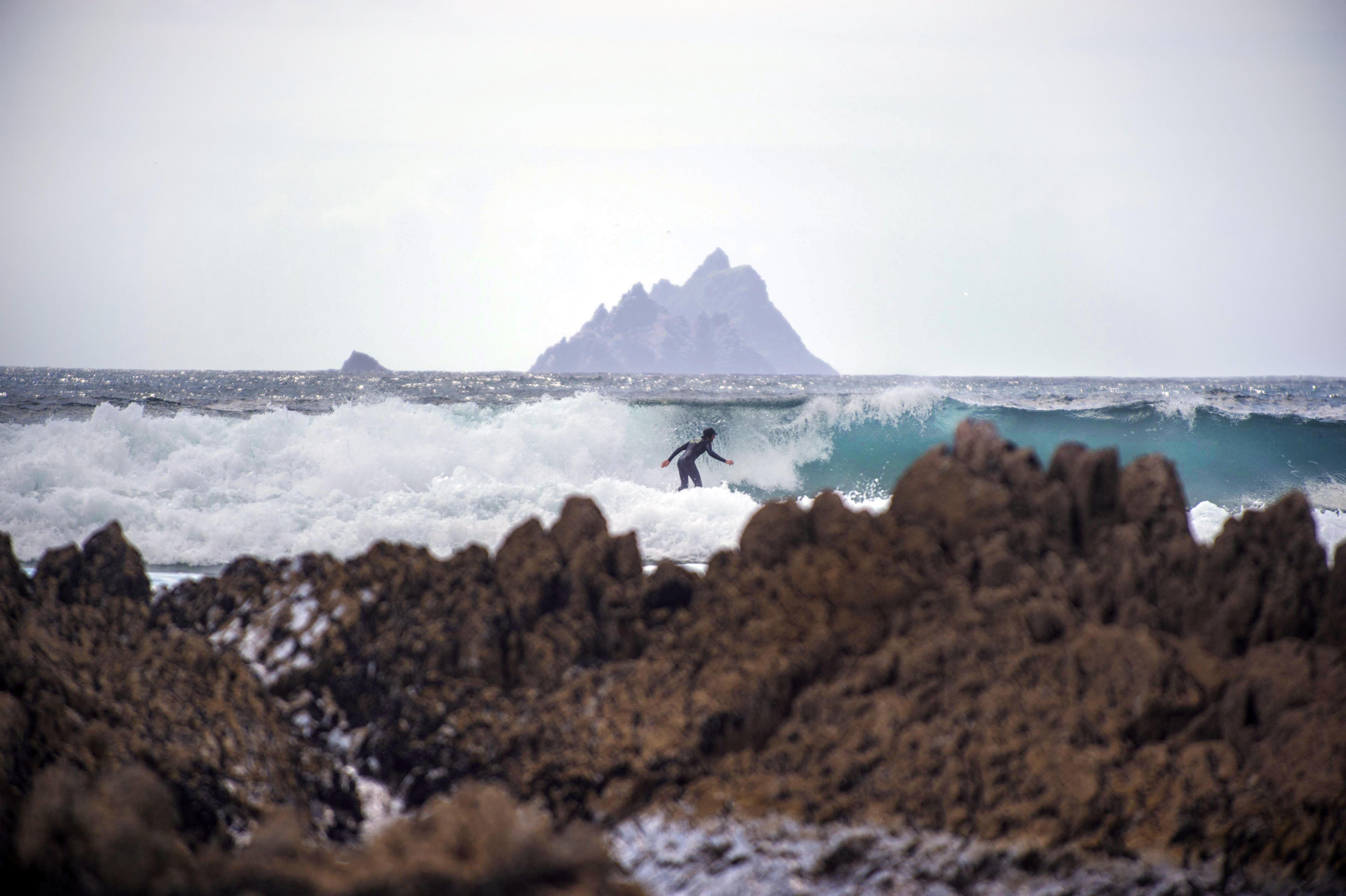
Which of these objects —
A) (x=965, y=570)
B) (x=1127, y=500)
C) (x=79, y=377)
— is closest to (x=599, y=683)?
(x=965, y=570)

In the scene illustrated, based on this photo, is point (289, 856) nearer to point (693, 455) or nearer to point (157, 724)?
point (157, 724)

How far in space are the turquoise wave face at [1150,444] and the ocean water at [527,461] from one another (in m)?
0.05

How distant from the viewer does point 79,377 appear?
193 feet

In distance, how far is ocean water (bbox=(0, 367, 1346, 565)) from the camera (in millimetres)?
8375

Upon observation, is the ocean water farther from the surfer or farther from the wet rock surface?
the wet rock surface

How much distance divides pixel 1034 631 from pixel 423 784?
2008mm

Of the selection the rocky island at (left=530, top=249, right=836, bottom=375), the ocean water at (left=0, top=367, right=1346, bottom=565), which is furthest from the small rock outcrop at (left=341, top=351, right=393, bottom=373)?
the ocean water at (left=0, top=367, right=1346, bottom=565)

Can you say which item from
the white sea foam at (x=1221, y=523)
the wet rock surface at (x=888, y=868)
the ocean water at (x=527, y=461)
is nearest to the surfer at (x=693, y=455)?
the ocean water at (x=527, y=461)

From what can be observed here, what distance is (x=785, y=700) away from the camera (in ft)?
8.67

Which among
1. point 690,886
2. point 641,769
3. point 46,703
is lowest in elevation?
point 690,886

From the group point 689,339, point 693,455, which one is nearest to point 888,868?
point 693,455

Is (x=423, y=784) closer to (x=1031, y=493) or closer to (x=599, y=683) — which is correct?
(x=599, y=683)

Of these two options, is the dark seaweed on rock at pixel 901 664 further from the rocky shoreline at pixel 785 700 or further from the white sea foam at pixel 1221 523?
the white sea foam at pixel 1221 523

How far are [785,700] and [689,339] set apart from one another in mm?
156174
